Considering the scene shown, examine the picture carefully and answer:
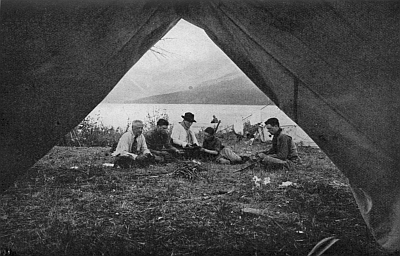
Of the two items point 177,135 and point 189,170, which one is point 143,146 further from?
point 189,170

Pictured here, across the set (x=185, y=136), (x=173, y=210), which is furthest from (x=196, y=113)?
(x=173, y=210)

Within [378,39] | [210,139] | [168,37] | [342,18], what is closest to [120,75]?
[168,37]

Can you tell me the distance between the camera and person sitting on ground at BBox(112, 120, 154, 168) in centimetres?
269

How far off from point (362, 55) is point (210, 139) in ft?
3.51

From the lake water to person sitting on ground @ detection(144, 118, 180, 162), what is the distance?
92 millimetres

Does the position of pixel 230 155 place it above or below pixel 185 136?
below

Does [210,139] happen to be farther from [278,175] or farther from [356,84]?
[356,84]

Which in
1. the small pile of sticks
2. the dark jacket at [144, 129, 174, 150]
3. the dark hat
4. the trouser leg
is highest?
the dark hat

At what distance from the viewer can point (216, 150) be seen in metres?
2.70

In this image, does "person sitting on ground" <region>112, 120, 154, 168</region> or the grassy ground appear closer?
the grassy ground

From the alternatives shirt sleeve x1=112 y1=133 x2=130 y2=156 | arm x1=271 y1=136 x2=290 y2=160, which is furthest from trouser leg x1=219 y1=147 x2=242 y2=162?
shirt sleeve x1=112 y1=133 x2=130 y2=156

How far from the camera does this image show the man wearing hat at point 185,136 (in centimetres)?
270

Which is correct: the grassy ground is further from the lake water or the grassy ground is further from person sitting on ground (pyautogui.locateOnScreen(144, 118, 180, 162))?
the lake water

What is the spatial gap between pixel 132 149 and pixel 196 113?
0.47 m
